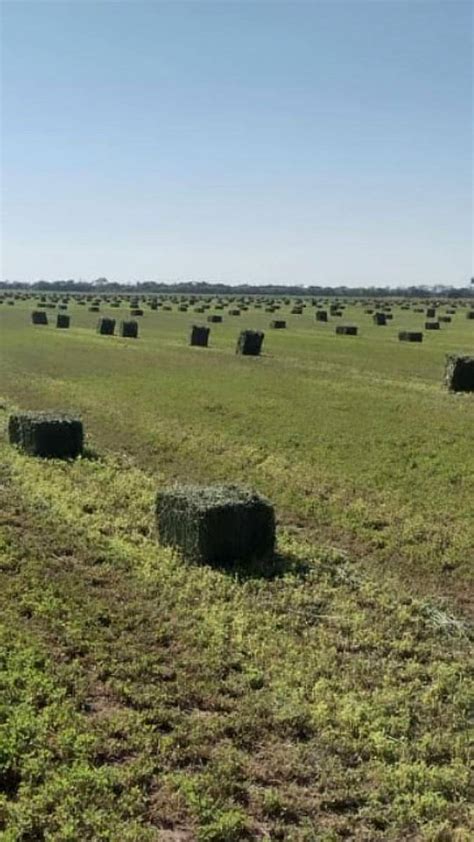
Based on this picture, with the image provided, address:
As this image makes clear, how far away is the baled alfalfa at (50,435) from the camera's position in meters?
20.0

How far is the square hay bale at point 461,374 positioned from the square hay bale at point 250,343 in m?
12.8

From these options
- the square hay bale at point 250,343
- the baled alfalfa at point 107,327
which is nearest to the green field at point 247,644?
the square hay bale at point 250,343

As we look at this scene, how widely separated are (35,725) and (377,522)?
8.79m

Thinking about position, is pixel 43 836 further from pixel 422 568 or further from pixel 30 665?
pixel 422 568

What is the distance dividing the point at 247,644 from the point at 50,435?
1080 cm

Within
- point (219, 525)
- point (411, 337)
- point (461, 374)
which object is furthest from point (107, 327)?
point (219, 525)

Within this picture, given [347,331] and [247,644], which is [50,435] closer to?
[247,644]

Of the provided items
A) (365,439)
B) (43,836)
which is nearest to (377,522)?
(365,439)

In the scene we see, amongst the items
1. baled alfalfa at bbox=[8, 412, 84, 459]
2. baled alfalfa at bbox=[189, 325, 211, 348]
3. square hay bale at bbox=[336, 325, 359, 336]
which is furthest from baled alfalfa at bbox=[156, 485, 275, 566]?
square hay bale at bbox=[336, 325, 359, 336]

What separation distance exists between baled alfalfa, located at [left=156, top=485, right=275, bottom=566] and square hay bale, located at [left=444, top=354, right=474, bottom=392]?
1761 cm

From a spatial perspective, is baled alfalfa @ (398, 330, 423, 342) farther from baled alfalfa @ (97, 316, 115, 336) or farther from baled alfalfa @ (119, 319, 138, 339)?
baled alfalfa @ (97, 316, 115, 336)

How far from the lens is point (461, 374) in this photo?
2970cm

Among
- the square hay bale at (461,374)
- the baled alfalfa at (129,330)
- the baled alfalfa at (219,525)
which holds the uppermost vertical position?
the baled alfalfa at (129,330)

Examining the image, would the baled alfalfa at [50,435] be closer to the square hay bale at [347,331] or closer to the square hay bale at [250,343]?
the square hay bale at [250,343]
